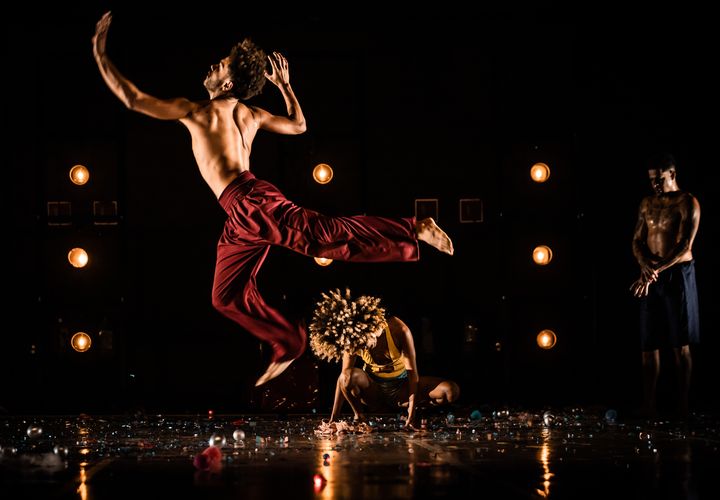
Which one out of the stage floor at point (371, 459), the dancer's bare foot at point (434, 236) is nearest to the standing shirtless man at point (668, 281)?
the stage floor at point (371, 459)

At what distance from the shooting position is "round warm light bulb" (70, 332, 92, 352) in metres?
8.89

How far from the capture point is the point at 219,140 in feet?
20.1

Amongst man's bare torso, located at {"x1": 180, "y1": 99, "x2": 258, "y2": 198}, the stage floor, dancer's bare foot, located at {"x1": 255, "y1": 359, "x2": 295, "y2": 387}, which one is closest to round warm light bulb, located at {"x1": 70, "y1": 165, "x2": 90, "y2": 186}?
the stage floor

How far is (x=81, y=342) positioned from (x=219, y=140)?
3.51 meters

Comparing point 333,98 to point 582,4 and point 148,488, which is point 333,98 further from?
point 148,488

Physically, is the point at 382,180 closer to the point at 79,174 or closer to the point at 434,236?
the point at 79,174

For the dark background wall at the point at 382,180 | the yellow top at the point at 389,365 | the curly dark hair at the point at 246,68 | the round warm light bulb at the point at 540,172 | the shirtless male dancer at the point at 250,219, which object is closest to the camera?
the shirtless male dancer at the point at 250,219

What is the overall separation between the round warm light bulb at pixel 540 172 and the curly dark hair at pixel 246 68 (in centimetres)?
344

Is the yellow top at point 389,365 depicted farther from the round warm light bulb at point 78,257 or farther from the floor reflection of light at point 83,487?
the floor reflection of light at point 83,487

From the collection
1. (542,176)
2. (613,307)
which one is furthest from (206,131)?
(613,307)

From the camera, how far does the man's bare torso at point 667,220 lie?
7.64m

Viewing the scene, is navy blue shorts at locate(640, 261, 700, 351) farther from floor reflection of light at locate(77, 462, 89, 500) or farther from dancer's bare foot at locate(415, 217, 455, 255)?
floor reflection of light at locate(77, 462, 89, 500)

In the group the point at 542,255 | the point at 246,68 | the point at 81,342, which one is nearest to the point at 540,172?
the point at 542,255

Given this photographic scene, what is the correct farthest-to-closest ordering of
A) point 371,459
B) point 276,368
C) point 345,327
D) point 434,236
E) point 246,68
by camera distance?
point 345,327 → point 246,68 → point 276,368 → point 434,236 → point 371,459
